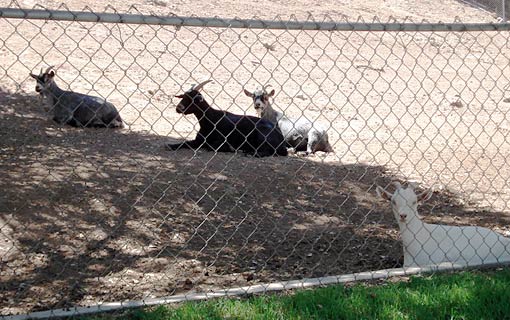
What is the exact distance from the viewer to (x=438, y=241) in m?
5.63

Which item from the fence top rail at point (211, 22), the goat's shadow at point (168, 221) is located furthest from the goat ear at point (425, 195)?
the fence top rail at point (211, 22)

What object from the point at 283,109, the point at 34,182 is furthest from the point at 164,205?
the point at 283,109

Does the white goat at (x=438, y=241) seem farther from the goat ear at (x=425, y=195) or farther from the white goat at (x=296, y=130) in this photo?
the white goat at (x=296, y=130)

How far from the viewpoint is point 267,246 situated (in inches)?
233

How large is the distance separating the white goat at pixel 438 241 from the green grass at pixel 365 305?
2.37ft

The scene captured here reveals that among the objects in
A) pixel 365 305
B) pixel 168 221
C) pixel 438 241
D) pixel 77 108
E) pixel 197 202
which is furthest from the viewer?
pixel 77 108

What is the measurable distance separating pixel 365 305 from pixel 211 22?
68.9 inches

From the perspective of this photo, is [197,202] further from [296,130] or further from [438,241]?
[296,130]

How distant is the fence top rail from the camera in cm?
415

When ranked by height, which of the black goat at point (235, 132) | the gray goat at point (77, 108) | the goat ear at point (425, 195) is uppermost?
the goat ear at point (425, 195)

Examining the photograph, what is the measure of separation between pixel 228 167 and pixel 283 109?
4641 millimetres

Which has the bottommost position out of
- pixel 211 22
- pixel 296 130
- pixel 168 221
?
pixel 168 221

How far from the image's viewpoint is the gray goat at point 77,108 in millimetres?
10367

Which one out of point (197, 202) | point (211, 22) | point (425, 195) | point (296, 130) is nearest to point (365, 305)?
point (425, 195)
